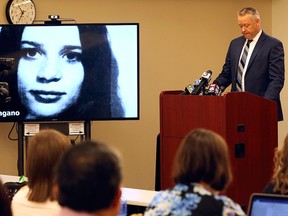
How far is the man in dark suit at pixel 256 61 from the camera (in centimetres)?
586

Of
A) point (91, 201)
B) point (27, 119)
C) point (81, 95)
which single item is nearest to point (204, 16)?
point (81, 95)

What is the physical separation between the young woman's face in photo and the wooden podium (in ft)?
4.71

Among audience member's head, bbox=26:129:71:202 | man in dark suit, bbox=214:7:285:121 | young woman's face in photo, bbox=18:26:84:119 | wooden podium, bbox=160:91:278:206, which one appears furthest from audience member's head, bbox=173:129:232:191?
young woman's face in photo, bbox=18:26:84:119

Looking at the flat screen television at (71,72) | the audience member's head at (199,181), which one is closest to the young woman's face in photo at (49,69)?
the flat screen television at (71,72)

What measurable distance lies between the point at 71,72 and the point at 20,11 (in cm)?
94

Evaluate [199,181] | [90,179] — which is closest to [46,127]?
[199,181]

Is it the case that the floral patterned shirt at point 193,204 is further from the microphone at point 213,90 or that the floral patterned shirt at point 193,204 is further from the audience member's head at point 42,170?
the microphone at point 213,90

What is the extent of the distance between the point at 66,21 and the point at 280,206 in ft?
15.9

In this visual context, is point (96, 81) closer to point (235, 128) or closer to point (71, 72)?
point (71, 72)

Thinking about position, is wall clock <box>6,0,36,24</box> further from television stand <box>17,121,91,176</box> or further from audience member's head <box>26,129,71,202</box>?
audience member's head <box>26,129,71,202</box>

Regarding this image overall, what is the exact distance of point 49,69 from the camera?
6.50 m

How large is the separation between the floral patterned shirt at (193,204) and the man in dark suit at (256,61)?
10.9ft

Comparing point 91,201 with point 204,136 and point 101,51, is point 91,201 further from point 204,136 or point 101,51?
point 101,51

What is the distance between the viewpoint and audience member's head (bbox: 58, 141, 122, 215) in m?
1.78
